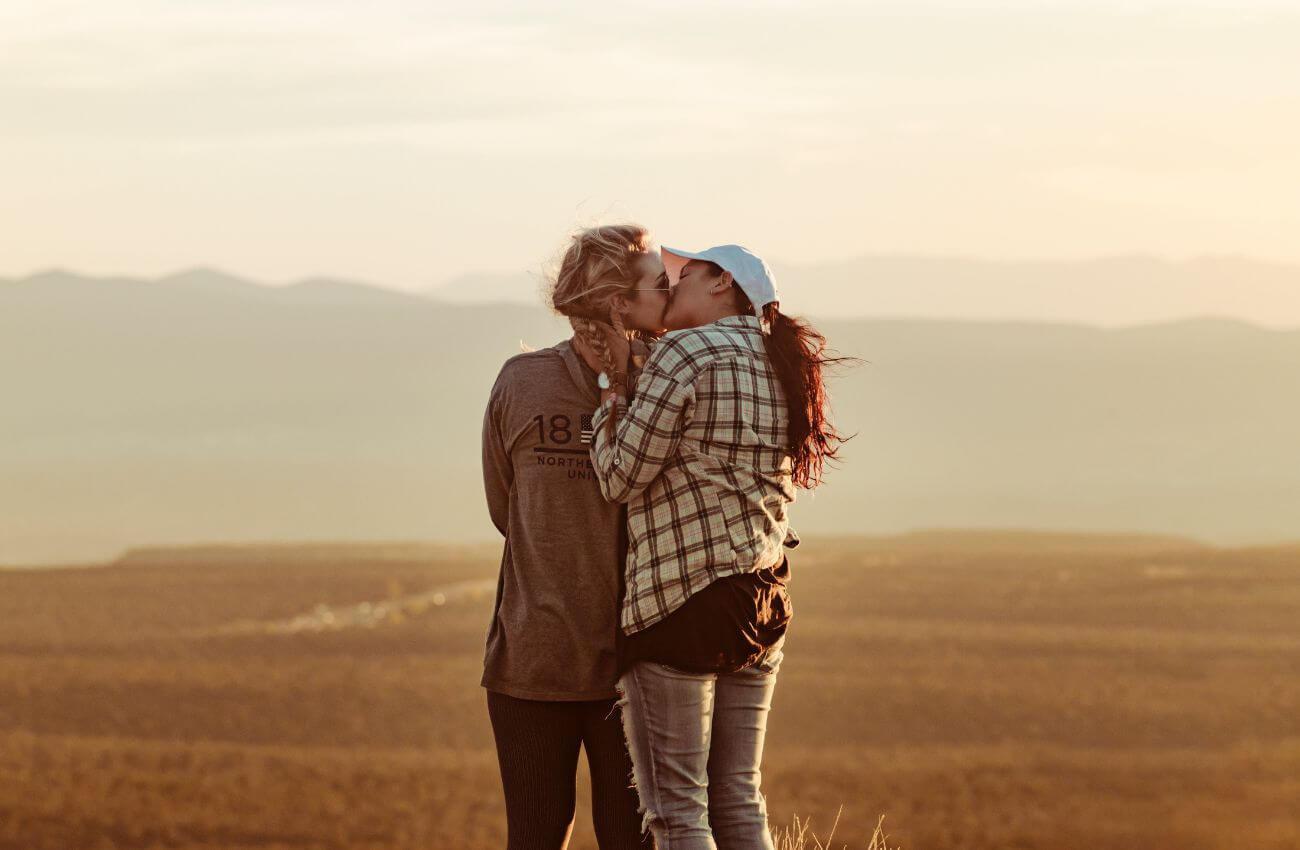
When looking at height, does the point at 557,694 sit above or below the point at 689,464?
below

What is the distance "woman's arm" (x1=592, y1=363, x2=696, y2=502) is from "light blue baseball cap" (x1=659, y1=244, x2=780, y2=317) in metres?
0.26

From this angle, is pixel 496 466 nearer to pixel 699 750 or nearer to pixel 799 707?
pixel 699 750

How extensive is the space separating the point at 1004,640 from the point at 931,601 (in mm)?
9004

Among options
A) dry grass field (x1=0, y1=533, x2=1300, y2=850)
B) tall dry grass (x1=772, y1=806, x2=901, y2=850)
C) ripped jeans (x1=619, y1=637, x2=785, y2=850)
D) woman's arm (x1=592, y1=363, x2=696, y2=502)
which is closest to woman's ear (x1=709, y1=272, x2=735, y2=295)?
woman's arm (x1=592, y1=363, x2=696, y2=502)

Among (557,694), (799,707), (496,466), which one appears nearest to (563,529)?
(496,466)

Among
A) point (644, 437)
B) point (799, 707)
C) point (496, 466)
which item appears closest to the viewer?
point (644, 437)

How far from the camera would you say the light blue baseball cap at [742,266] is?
3.02 metres

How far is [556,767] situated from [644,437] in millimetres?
739

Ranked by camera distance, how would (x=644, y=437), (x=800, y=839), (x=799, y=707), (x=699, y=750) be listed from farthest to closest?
(x=799, y=707) < (x=800, y=839) < (x=699, y=750) < (x=644, y=437)

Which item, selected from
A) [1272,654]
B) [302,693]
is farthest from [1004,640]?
[302,693]

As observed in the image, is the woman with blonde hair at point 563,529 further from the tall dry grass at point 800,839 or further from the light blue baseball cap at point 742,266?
the tall dry grass at point 800,839

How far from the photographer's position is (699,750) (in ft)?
9.71

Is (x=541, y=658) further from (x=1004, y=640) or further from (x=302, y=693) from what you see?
(x=1004, y=640)

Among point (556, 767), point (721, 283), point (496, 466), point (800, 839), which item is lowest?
point (800, 839)
